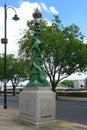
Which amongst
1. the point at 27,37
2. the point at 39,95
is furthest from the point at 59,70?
the point at 39,95

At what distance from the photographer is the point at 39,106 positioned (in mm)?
14336

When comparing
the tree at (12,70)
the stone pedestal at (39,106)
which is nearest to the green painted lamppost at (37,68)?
the stone pedestal at (39,106)

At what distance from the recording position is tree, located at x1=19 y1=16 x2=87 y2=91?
47128 millimetres

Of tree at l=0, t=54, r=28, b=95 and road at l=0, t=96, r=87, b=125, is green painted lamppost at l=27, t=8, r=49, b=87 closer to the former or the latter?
road at l=0, t=96, r=87, b=125

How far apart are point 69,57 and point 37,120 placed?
34.3m

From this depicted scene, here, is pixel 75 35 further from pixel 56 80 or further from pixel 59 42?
pixel 56 80

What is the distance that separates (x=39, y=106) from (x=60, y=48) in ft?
109

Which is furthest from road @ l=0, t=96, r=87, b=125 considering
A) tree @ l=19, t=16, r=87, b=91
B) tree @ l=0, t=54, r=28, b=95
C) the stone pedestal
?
tree @ l=0, t=54, r=28, b=95

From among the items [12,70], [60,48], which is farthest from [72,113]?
[12,70]

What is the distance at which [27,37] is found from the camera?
4931cm

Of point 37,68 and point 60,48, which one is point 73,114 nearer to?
point 37,68

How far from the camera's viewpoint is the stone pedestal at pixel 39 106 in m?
14.3

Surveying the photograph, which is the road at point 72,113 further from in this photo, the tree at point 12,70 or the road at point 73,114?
the tree at point 12,70

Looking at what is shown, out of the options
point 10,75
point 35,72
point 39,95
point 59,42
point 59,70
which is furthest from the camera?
point 10,75
